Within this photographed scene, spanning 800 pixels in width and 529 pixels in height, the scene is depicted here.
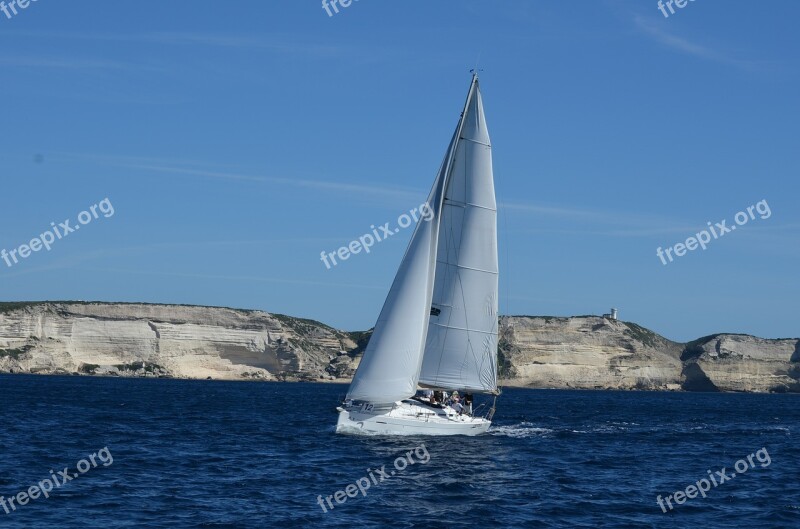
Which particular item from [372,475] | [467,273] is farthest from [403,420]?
[372,475]

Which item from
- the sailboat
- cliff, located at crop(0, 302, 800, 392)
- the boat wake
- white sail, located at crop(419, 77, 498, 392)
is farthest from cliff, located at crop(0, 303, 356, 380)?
white sail, located at crop(419, 77, 498, 392)

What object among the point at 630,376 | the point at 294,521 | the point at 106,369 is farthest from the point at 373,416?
the point at 630,376

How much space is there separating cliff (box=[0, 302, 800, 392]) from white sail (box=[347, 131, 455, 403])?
9245 centimetres

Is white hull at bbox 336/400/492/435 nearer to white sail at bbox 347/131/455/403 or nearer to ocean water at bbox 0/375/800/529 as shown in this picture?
ocean water at bbox 0/375/800/529

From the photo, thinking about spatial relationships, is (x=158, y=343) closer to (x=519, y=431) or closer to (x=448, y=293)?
(x=519, y=431)

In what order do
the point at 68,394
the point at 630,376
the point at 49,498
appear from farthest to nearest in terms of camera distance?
the point at 630,376 < the point at 68,394 < the point at 49,498

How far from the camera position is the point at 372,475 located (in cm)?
2917

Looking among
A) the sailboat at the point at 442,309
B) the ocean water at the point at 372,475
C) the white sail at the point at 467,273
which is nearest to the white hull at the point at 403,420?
the sailboat at the point at 442,309

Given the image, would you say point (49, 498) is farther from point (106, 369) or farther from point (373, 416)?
point (106, 369)

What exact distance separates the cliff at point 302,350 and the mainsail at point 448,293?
9242 centimetres

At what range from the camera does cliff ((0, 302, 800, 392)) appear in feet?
395

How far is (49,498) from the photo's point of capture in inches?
955

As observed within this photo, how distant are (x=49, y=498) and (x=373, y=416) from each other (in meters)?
15.0

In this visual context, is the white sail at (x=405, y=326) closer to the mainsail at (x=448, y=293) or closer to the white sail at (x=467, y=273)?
the mainsail at (x=448, y=293)
